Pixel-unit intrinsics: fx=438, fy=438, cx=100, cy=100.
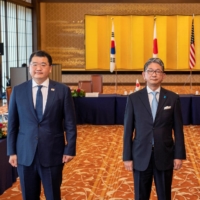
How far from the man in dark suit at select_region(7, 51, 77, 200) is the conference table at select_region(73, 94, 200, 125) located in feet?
19.9

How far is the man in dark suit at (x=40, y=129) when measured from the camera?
3.12 m

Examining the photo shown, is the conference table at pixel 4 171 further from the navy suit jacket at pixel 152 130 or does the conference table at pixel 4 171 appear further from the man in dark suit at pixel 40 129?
the navy suit jacket at pixel 152 130

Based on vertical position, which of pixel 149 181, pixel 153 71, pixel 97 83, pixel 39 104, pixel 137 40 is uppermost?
pixel 137 40

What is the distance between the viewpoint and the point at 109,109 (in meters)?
9.38

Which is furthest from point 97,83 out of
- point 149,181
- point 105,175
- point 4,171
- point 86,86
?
point 149,181

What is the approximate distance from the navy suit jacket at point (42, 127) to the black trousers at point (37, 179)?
0.15 ft

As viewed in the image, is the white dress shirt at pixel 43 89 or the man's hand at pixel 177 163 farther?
the man's hand at pixel 177 163

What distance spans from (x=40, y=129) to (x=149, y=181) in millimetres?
923

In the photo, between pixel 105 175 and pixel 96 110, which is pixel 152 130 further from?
pixel 96 110

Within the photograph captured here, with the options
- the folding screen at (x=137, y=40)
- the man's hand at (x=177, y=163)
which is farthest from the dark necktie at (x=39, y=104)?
the folding screen at (x=137, y=40)

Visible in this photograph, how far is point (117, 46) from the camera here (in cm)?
1725

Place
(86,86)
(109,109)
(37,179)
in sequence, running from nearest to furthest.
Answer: (37,179)
(109,109)
(86,86)

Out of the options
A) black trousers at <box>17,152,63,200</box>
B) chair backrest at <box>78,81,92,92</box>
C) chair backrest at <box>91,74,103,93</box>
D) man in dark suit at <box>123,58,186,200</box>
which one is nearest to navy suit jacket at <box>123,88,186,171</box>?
man in dark suit at <box>123,58,186,200</box>

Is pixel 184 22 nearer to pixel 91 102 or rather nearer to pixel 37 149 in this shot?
pixel 91 102
